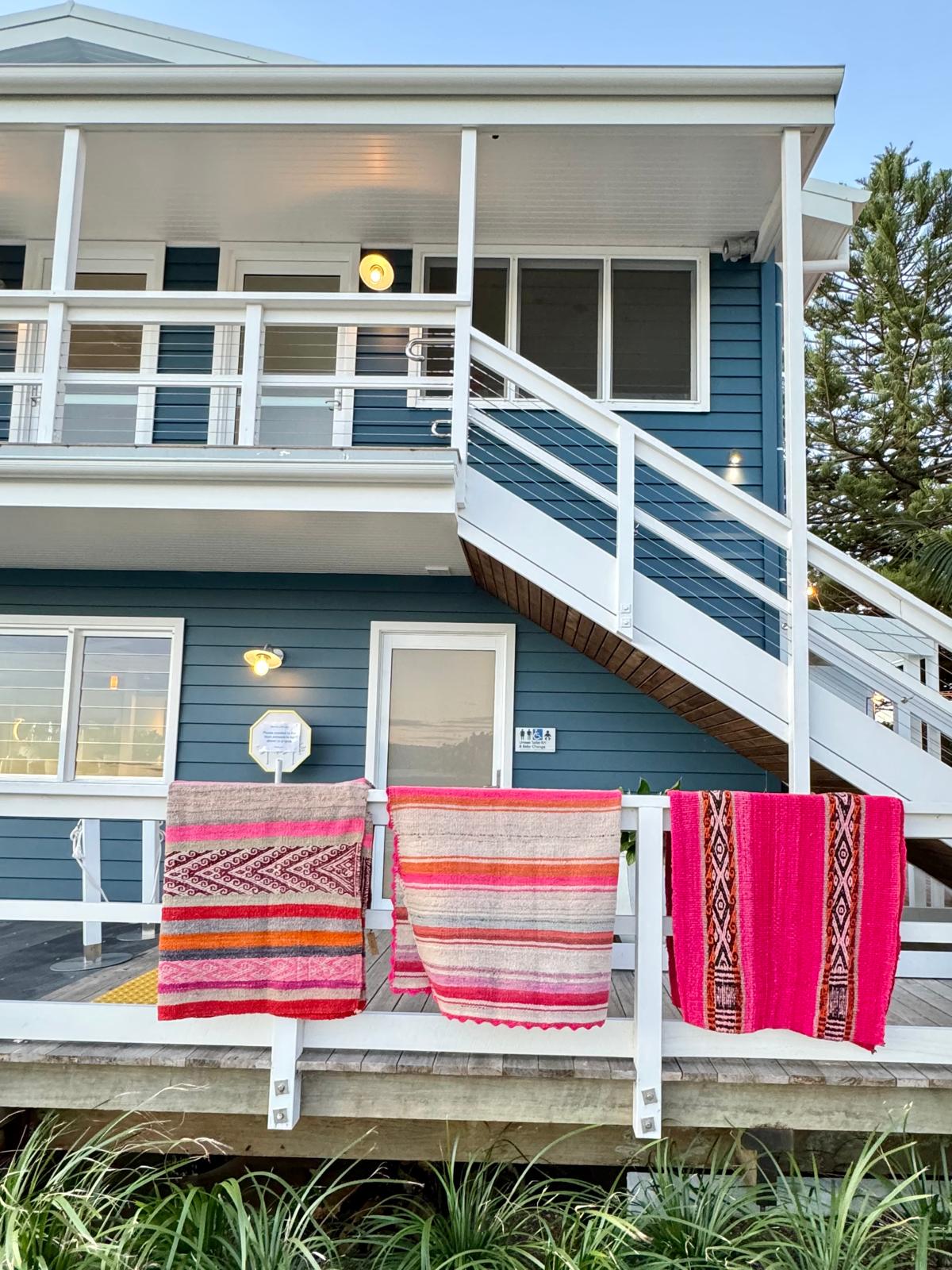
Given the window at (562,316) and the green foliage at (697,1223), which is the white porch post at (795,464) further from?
the green foliage at (697,1223)

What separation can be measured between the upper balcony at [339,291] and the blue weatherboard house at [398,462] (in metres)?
0.02

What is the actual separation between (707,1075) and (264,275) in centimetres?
553

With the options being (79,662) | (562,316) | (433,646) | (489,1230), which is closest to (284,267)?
(562,316)

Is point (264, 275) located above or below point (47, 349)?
above

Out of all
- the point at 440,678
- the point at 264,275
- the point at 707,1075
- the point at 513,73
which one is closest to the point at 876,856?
the point at 707,1075

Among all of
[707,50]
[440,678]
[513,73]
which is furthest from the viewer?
[707,50]

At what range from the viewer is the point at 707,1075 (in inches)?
110

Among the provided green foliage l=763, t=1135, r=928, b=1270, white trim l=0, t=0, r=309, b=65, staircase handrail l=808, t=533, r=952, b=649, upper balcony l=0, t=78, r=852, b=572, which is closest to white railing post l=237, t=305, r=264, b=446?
upper balcony l=0, t=78, r=852, b=572

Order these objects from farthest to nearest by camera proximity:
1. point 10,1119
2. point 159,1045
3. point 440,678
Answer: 1. point 440,678
2. point 10,1119
3. point 159,1045

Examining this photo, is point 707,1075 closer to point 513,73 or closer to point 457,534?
point 457,534

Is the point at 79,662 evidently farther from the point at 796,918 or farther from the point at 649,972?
the point at 796,918

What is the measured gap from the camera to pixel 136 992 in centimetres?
350

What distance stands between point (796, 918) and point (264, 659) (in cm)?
402

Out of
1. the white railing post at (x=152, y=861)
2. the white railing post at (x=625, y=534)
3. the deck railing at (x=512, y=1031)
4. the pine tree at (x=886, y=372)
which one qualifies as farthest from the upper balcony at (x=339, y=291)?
the pine tree at (x=886, y=372)
